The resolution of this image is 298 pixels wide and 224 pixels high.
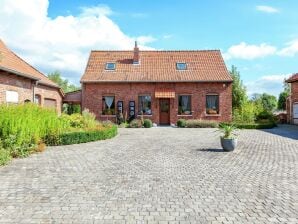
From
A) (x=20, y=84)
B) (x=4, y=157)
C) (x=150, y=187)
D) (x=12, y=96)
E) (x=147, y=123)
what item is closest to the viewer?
Answer: (x=150, y=187)

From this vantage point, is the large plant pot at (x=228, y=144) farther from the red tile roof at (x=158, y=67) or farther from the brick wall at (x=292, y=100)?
the brick wall at (x=292, y=100)

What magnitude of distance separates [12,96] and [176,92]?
44.5 feet

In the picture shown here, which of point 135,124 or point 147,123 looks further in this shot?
point 135,124

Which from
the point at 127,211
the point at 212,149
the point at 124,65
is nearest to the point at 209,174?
the point at 127,211

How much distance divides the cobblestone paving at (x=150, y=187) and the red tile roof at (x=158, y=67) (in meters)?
15.5

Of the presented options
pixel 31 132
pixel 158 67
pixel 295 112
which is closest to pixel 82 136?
pixel 31 132

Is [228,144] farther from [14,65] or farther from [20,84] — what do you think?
[14,65]

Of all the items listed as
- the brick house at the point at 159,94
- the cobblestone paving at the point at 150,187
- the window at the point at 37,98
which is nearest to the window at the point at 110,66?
the brick house at the point at 159,94

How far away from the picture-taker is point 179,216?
5449 millimetres

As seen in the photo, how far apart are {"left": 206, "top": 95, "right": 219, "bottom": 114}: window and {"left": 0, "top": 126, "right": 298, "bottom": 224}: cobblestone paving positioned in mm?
15241

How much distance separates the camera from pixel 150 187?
7.23 m

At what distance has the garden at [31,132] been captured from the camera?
1135 cm

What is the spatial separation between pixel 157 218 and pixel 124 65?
24070 millimetres

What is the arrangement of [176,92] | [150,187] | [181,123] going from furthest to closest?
[176,92] → [181,123] → [150,187]
